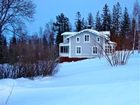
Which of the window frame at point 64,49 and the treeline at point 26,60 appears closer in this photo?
the treeline at point 26,60

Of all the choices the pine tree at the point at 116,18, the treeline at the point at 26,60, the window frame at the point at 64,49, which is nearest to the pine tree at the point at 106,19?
the pine tree at the point at 116,18

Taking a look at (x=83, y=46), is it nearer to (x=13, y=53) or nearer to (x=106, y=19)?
(x=106, y=19)

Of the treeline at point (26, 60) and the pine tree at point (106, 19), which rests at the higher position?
the pine tree at point (106, 19)

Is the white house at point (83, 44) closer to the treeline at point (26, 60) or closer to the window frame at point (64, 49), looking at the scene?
the window frame at point (64, 49)

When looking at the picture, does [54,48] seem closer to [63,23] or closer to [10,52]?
[10,52]

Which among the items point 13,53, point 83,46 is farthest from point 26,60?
point 83,46

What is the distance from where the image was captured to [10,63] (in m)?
16.1

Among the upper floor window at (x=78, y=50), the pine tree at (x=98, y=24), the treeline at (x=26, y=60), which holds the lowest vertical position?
the treeline at (x=26, y=60)

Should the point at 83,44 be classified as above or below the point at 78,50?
above

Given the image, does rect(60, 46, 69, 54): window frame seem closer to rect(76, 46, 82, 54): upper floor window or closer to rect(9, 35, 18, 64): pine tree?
rect(76, 46, 82, 54): upper floor window

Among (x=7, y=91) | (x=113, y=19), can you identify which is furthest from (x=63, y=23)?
(x=7, y=91)

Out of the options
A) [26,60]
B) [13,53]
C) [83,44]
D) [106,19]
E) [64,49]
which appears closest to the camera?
[13,53]

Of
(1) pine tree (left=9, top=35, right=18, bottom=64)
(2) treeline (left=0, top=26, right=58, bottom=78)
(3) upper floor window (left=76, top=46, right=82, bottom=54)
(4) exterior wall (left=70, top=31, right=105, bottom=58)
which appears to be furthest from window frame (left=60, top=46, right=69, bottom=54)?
(1) pine tree (left=9, top=35, right=18, bottom=64)

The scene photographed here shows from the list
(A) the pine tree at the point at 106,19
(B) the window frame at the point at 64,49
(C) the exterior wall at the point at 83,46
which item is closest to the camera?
(C) the exterior wall at the point at 83,46
